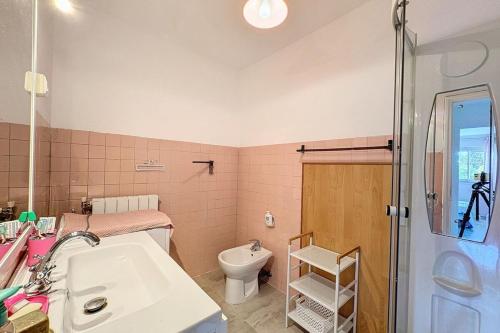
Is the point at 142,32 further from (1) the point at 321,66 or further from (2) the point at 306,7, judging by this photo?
(1) the point at 321,66

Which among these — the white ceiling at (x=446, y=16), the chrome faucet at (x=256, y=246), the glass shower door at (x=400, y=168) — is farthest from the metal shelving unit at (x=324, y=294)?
the white ceiling at (x=446, y=16)

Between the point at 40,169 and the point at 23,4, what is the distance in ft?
2.77

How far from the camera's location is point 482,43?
3.45 feet

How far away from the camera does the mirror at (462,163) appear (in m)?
1.03

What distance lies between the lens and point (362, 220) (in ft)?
5.00

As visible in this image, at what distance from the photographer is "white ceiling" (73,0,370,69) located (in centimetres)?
160

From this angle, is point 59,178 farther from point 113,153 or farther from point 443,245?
point 443,245

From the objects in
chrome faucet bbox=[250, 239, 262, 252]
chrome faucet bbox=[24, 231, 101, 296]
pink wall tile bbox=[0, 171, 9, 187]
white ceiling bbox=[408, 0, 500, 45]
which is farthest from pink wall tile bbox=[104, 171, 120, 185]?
white ceiling bbox=[408, 0, 500, 45]

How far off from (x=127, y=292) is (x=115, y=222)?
25.8 inches

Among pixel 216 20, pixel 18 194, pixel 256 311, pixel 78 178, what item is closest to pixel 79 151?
pixel 78 178

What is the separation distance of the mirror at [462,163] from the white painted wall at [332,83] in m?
0.30

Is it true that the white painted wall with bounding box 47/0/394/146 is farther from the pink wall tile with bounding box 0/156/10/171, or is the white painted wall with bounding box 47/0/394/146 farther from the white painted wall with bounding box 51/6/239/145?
the pink wall tile with bounding box 0/156/10/171

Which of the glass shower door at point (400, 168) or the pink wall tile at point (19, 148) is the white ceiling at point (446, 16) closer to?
the glass shower door at point (400, 168)

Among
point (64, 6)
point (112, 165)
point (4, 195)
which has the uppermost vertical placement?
point (64, 6)
